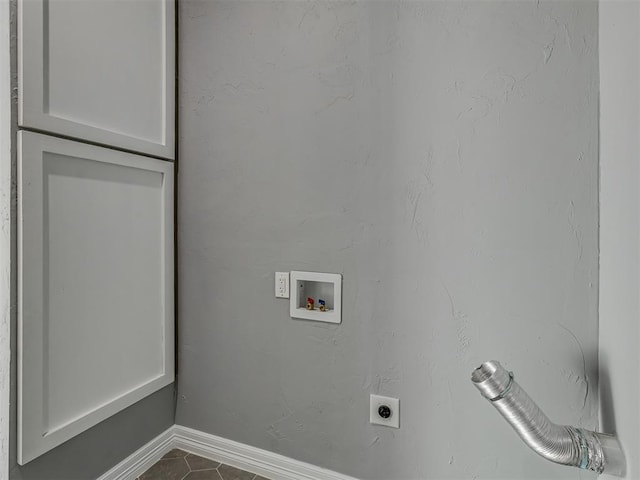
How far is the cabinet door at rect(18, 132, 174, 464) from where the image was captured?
0.93m

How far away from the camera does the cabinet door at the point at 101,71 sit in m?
0.93

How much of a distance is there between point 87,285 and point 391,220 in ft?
3.07

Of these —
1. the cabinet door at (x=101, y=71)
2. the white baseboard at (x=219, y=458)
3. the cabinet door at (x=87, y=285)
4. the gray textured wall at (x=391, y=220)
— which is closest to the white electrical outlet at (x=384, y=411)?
the gray textured wall at (x=391, y=220)

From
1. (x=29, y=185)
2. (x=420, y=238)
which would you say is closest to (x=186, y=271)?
(x=29, y=185)

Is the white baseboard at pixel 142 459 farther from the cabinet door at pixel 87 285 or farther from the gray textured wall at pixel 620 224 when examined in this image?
the gray textured wall at pixel 620 224

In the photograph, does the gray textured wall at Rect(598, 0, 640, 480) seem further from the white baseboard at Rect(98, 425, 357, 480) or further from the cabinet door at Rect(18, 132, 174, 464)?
the cabinet door at Rect(18, 132, 174, 464)

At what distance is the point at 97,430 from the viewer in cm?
114

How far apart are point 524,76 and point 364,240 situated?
1.98ft

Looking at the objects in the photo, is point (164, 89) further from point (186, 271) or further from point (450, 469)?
point (450, 469)

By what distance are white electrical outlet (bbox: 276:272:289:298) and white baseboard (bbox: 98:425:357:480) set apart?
0.55 metres

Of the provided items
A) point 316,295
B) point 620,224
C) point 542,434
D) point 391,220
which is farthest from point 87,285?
point 620,224

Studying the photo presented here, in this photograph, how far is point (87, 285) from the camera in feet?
3.56

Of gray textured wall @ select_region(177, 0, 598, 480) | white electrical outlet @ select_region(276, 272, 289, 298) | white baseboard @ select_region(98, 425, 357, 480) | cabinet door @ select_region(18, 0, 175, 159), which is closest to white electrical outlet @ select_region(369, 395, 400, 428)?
gray textured wall @ select_region(177, 0, 598, 480)

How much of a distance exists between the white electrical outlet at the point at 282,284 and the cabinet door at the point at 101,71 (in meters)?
0.63
